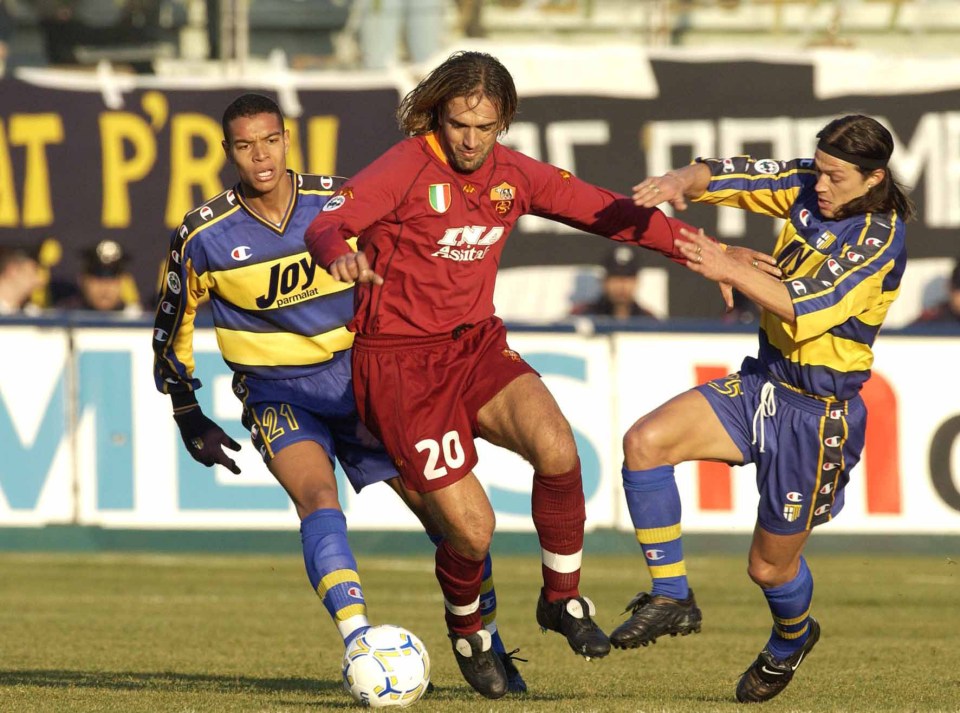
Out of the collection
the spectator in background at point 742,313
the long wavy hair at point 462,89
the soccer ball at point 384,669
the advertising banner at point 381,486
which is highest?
the long wavy hair at point 462,89

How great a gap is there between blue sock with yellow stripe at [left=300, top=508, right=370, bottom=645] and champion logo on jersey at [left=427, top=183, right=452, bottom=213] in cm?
131

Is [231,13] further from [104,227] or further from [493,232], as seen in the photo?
[493,232]

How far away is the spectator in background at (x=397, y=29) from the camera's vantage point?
648 inches

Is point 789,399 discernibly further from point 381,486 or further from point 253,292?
point 381,486

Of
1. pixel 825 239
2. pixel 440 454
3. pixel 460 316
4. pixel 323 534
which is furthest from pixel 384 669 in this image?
pixel 825 239

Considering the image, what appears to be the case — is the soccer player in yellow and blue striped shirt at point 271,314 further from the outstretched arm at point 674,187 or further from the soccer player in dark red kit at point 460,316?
the outstretched arm at point 674,187

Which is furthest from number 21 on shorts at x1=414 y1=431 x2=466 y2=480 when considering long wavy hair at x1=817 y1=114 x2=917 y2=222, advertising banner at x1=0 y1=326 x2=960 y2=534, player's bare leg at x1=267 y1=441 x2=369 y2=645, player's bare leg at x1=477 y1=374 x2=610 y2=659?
advertising banner at x1=0 y1=326 x2=960 y2=534

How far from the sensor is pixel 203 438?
774 centimetres

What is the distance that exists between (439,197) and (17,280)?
8916 mm

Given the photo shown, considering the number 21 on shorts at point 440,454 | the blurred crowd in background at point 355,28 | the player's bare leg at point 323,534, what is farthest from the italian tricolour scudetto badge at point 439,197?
the blurred crowd in background at point 355,28

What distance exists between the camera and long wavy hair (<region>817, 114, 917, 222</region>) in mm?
6996

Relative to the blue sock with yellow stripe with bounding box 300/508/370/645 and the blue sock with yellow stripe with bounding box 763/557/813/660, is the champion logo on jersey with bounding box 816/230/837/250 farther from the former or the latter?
the blue sock with yellow stripe with bounding box 300/508/370/645

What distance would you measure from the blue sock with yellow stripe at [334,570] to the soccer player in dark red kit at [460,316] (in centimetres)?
38

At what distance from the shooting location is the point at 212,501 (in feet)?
43.8
